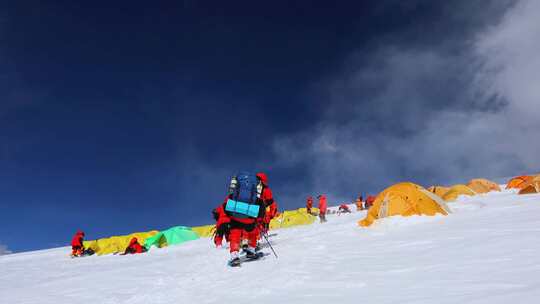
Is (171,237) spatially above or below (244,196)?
above

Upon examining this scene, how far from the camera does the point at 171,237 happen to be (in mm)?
23469

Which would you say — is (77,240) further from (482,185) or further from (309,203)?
(482,185)

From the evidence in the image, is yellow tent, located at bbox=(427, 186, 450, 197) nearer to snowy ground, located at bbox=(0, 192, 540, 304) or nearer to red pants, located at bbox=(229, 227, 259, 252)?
snowy ground, located at bbox=(0, 192, 540, 304)

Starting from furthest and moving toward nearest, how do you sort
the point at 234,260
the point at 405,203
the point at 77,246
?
the point at 77,246 → the point at 405,203 → the point at 234,260

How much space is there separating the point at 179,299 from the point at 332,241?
16.3 ft

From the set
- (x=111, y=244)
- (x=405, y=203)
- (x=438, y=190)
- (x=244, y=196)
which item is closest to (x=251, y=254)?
(x=244, y=196)

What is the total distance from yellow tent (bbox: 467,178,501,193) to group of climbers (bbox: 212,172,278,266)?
25881 millimetres

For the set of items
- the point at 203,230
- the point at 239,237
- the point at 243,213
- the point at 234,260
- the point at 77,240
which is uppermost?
the point at 203,230

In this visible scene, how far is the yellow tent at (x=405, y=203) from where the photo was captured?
35.6 feet

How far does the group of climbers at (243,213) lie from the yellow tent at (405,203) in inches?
171

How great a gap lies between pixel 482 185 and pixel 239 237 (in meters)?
27.8

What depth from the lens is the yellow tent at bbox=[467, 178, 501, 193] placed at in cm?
2880

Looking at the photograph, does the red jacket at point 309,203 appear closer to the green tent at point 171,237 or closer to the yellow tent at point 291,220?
the yellow tent at point 291,220

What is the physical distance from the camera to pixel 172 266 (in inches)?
394
